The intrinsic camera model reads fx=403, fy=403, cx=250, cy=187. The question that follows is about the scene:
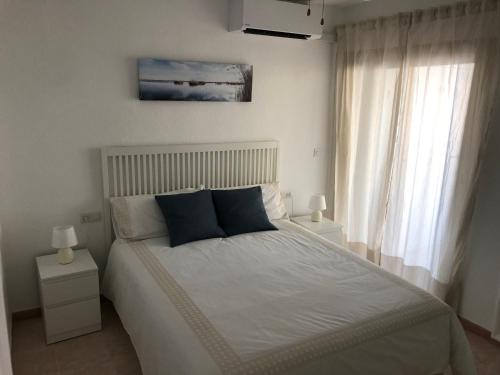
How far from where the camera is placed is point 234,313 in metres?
2.12

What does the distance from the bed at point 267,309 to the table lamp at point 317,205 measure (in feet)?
2.24

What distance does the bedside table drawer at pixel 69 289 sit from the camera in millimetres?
2707

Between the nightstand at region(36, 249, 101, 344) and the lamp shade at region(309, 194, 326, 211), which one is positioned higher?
the lamp shade at region(309, 194, 326, 211)

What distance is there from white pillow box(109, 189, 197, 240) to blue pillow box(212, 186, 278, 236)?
1.56ft

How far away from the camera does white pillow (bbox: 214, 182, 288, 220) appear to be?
145 inches

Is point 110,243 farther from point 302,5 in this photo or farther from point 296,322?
point 302,5

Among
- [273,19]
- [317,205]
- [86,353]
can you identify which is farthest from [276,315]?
[273,19]

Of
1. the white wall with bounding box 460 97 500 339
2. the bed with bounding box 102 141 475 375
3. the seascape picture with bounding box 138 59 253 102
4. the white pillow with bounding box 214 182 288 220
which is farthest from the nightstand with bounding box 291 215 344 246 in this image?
the seascape picture with bounding box 138 59 253 102

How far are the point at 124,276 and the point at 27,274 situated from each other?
2.93 feet

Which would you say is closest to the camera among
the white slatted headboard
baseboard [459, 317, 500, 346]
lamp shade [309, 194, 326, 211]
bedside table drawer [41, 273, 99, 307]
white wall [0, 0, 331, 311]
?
bedside table drawer [41, 273, 99, 307]

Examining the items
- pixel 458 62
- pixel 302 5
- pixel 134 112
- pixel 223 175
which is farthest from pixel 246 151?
pixel 458 62

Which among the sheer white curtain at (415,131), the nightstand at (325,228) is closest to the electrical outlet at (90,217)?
the nightstand at (325,228)

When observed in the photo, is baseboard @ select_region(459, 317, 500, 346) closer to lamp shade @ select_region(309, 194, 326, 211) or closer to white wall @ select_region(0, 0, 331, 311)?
lamp shade @ select_region(309, 194, 326, 211)

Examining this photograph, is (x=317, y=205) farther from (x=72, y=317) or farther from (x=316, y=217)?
(x=72, y=317)
